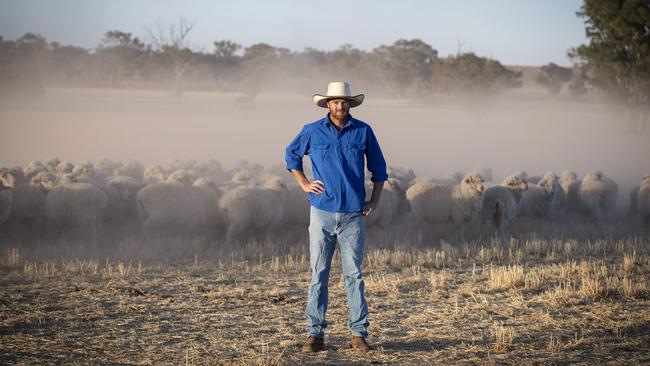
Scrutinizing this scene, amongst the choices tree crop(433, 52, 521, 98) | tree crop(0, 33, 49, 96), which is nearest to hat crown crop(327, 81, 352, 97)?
tree crop(0, 33, 49, 96)

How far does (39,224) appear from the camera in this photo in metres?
14.0

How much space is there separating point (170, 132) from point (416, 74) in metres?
36.3

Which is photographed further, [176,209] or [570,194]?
[570,194]

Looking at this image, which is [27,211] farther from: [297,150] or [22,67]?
[22,67]

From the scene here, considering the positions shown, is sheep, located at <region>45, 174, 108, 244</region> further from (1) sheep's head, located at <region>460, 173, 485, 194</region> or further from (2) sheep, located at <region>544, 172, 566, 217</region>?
(2) sheep, located at <region>544, 172, 566, 217</region>

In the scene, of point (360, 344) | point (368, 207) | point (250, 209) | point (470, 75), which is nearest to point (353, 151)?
point (368, 207)

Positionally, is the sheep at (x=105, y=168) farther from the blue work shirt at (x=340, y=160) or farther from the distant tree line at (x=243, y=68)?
the distant tree line at (x=243, y=68)

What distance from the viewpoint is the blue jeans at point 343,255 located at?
6.51 meters

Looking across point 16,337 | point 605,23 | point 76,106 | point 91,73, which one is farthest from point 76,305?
point 91,73

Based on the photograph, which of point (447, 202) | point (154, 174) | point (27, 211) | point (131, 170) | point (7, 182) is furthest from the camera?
point (131, 170)

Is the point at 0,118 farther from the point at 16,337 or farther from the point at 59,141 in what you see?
the point at 16,337

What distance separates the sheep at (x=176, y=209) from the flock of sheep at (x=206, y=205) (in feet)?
0.07

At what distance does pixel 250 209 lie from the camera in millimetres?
14359

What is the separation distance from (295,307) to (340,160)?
2.81 meters
